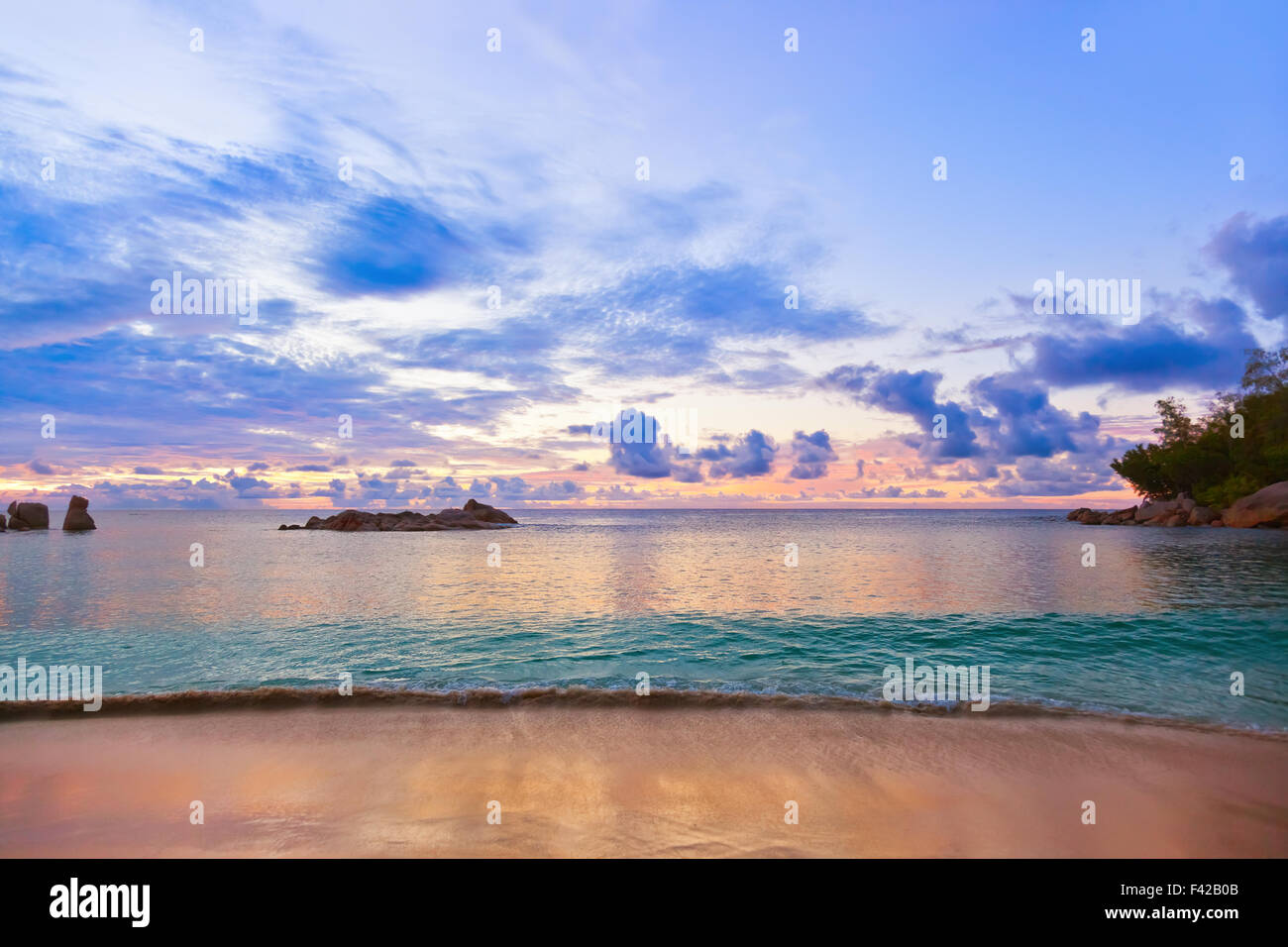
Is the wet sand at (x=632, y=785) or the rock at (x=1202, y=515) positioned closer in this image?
the wet sand at (x=632, y=785)

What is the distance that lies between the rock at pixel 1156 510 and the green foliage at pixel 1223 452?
14.4ft

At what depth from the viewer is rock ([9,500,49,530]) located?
76.9 m

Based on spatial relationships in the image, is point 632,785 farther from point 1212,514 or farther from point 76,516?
point 76,516

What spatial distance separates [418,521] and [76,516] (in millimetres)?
42788

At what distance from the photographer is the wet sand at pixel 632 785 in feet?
18.6

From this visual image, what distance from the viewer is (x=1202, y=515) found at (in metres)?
74.2
